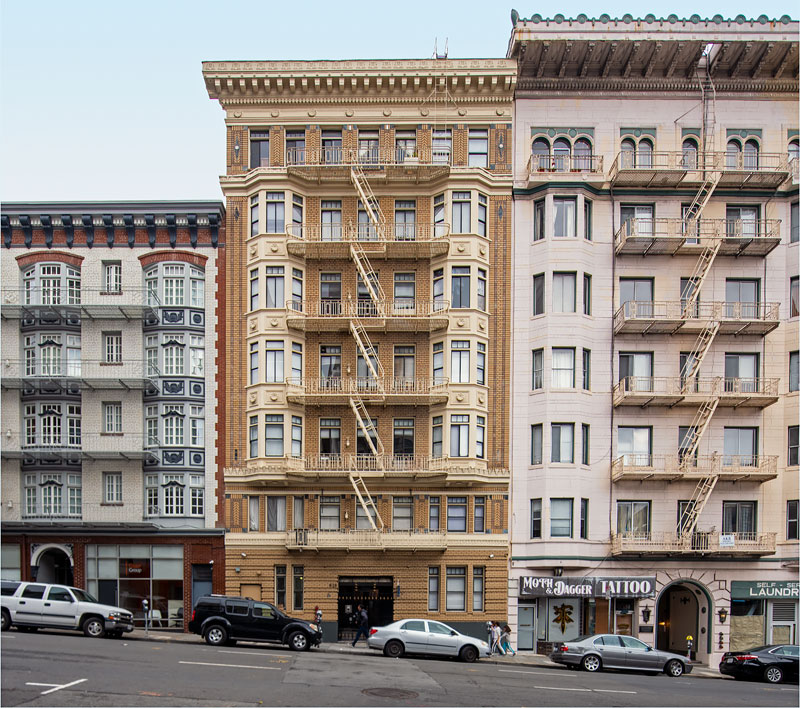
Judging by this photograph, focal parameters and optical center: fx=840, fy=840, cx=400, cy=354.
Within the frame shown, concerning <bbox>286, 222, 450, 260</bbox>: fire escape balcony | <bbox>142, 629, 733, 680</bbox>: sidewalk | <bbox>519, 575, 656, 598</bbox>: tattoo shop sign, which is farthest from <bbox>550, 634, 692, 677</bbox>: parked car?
<bbox>286, 222, 450, 260</bbox>: fire escape balcony

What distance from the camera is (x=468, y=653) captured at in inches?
1116

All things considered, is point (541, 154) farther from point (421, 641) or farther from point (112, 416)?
point (112, 416)

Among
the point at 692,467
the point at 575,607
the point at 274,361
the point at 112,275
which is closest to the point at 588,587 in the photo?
the point at 575,607

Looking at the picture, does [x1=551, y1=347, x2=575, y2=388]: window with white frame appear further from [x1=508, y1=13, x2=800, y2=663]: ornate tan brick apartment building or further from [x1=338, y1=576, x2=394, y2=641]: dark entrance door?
[x1=338, y1=576, x2=394, y2=641]: dark entrance door

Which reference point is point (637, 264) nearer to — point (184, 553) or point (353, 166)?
point (353, 166)

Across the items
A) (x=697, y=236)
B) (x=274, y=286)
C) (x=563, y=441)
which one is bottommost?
(x=563, y=441)

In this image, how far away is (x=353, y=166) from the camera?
3609 cm

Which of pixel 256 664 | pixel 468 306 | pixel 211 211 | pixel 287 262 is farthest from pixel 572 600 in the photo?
pixel 211 211

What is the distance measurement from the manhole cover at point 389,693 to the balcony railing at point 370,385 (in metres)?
16.5

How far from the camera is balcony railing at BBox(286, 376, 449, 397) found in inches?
1405

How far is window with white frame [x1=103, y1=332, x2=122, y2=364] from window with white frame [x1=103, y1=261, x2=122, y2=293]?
6.72 feet

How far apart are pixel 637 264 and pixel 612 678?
59.1 ft

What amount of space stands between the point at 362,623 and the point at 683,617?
14649 mm

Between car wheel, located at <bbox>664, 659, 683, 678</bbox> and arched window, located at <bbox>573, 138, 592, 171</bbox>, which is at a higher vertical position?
arched window, located at <bbox>573, 138, 592, 171</bbox>
